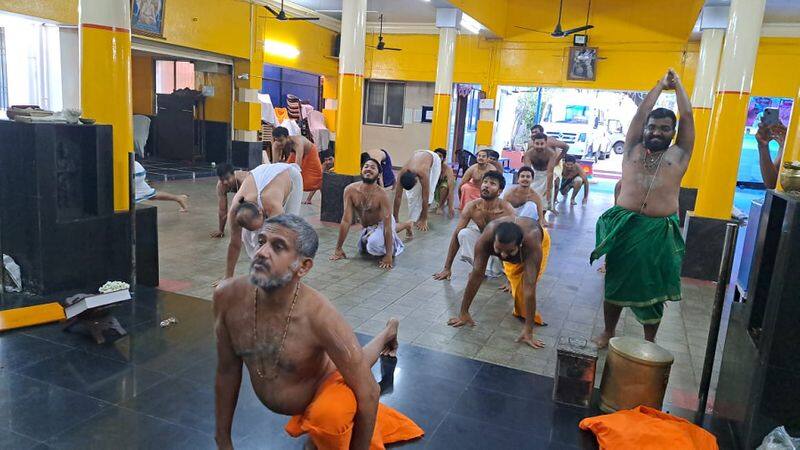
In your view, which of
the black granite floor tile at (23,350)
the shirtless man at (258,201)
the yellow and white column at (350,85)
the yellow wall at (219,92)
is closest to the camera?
the black granite floor tile at (23,350)

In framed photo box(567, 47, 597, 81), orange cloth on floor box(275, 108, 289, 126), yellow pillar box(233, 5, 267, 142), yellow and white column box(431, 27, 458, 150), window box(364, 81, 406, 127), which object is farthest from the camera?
window box(364, 81, 406, 127)

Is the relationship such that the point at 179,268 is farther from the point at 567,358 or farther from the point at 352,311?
the point at 567,358

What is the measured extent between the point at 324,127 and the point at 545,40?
6.25 m

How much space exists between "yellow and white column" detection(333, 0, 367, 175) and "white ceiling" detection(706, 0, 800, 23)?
8.31m

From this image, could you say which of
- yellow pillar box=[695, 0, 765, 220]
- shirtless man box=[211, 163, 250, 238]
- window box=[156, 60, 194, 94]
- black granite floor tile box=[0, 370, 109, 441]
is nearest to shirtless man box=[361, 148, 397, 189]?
shirtless man box=[211, 163, 250, 238]

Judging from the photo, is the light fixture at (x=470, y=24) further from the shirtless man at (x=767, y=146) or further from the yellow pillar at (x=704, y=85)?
the shirtless man at (x=767, y=146)

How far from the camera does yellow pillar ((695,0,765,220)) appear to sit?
19.9ft

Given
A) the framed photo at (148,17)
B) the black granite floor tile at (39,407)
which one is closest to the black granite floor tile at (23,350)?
the black granite floor tile at (39,407)

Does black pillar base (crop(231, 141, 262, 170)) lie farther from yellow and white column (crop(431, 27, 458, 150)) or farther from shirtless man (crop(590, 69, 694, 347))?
shirtless man (crop(590, 69, 694, 347))

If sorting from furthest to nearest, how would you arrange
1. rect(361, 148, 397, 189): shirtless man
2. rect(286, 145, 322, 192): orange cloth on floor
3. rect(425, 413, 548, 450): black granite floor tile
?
rect(286, 145, 322, 192): orange cloth on floor < rect(361, 148, 397, 189): shirtless man < rect(425, 413, 548, 450): black granite floor tile

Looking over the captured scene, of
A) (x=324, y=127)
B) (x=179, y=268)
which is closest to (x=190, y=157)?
(x=324, y=127)

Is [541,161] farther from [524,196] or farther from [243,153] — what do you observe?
[243,153]

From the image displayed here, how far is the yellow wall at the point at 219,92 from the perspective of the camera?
507 inches

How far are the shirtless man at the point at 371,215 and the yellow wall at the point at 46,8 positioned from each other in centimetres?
Answer: 542
